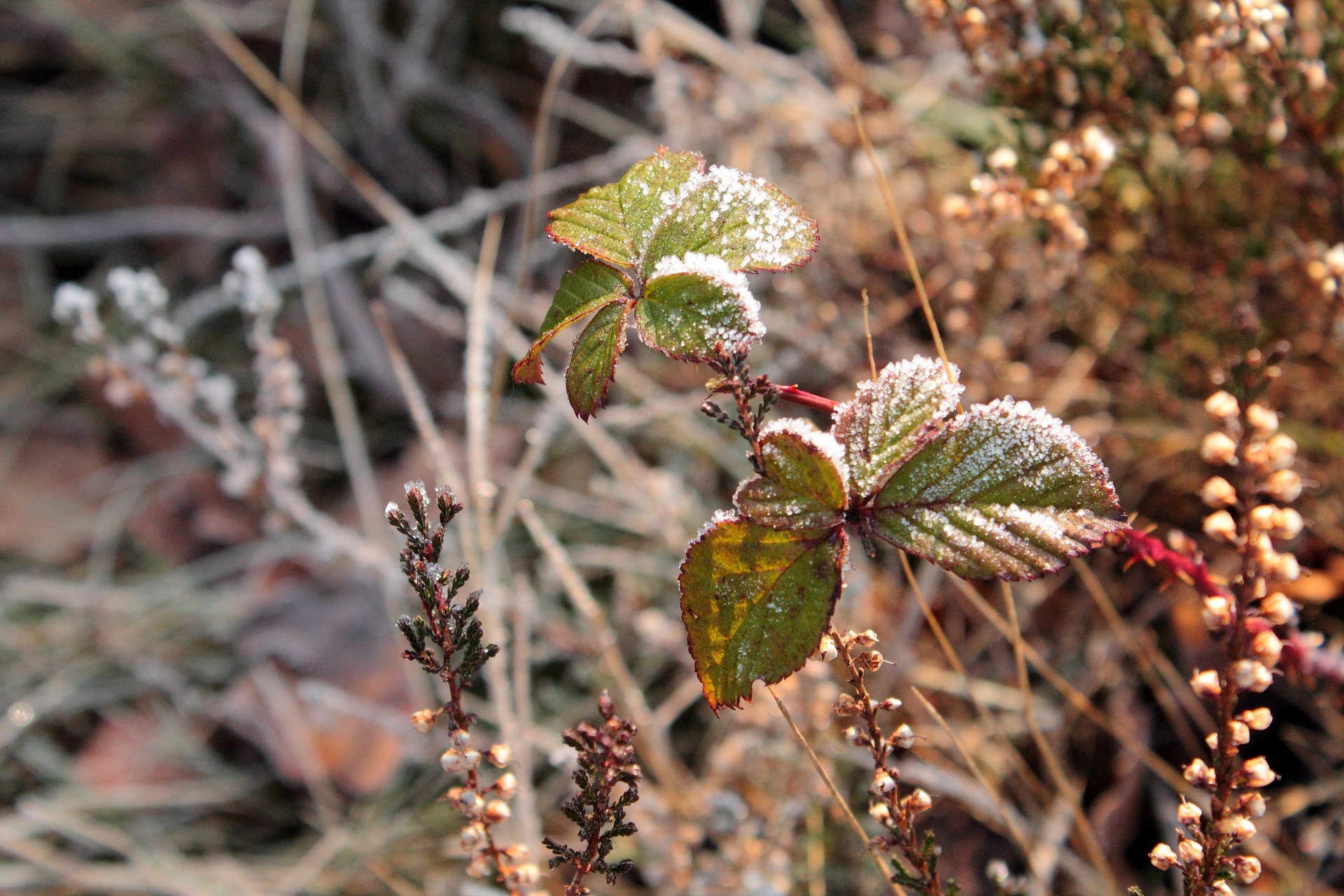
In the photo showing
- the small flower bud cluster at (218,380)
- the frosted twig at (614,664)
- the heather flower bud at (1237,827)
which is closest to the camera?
the heather flower bud at (1237,827)

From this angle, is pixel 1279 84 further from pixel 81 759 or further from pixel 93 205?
pixel 93 205

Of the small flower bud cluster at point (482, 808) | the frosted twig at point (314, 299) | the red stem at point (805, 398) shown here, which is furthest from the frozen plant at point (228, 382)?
the red stem at point (805, 398)

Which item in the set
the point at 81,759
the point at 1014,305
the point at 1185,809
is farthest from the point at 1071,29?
the point at 81,759

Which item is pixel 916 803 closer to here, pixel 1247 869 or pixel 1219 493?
pixel 1247 869

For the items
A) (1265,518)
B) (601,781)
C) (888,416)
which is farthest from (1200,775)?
(601,781)

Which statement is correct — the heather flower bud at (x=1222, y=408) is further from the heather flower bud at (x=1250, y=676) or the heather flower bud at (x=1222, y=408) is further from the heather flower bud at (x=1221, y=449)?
the heather flower bud at (x=1250, y=676)

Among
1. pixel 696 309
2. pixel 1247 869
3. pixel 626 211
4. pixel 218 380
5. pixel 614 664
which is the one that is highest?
pixel 218 380
